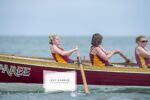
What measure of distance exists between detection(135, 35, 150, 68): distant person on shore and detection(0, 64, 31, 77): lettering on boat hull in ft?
11.2

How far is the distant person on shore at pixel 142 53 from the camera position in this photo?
18.0 m

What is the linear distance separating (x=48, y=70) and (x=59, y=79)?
45 cm

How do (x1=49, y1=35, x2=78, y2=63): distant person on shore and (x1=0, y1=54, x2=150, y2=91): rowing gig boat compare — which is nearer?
(x1=0, y1=54, x2=150, y2=91): rowing gig boat

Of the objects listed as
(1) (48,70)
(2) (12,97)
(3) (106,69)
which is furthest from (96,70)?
(2) (12,97)

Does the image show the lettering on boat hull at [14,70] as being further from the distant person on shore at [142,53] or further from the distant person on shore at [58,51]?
the distant person on shore at [142,53]

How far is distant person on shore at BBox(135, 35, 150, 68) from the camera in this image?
17984mm

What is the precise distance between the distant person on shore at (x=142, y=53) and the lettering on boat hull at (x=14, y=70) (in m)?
3.41

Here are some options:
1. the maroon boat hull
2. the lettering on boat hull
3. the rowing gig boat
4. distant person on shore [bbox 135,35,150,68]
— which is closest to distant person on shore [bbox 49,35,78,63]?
the rowing gig boat

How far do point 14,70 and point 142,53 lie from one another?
154 inches

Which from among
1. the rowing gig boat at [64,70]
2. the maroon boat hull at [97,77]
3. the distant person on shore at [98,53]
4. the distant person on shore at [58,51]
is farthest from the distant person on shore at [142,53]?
the distant person on shore at [58,51]

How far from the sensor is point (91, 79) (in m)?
17.9

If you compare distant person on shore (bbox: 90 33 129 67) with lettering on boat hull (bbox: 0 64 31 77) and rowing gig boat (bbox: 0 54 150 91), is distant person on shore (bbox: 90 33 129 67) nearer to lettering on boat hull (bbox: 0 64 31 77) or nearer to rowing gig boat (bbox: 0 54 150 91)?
rowing gig boat (bbox: 0 54 150 91)

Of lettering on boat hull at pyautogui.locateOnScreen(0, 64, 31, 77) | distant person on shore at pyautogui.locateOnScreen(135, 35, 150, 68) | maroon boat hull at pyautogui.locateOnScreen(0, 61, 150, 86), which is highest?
distant person on shore at pyautogui.locateOnScreen(135, 35, 150, 68)

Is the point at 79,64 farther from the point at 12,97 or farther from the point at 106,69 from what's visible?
the point at 12,97
